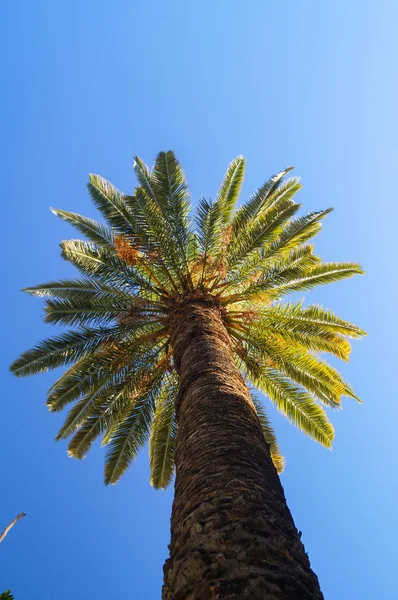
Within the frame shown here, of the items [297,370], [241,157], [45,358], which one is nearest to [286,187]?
[241,157]

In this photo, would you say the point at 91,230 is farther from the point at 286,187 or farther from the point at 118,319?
the point at 286,187

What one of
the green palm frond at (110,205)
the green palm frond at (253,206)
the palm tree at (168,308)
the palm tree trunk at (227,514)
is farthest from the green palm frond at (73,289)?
the palm tree trunk at (227,514)

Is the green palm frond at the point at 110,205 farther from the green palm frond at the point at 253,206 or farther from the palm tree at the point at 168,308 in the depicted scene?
the green palm frond at the point at 253,206

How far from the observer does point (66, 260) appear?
1020cm

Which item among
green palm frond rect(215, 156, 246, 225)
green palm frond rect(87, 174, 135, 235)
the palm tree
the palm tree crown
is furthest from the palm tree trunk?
green palm frond rect(215, 156, 246, 225)

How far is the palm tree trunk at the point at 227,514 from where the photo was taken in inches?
93.3

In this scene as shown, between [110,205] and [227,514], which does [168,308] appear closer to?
[110,205]

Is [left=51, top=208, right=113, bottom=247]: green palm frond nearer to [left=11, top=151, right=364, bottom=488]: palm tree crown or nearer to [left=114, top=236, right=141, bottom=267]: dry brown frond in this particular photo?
[left=11, top=151, right=364, bottom=488]: palm tree crown

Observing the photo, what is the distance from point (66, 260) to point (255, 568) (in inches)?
348

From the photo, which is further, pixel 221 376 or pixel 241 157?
pixel 241 157

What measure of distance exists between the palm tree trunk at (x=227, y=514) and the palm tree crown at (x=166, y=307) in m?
4.90

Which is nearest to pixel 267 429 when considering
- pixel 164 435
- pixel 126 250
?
pixel 164 435

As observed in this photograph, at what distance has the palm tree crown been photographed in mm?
9766

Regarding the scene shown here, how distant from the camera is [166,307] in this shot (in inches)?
386
